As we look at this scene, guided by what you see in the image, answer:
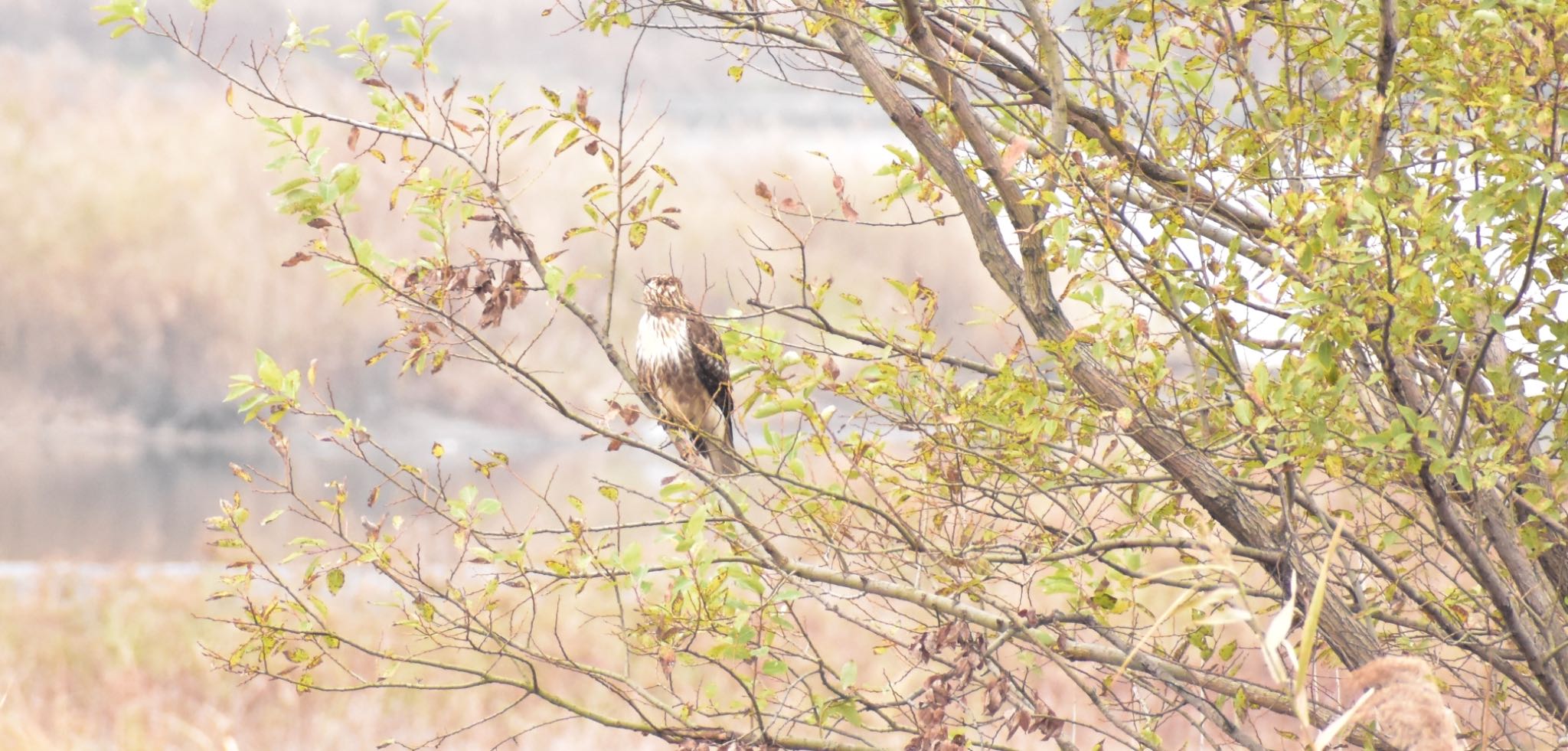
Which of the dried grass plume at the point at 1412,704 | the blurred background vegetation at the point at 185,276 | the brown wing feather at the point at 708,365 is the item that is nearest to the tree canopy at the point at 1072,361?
the dried grass plume at the point at 1412,704

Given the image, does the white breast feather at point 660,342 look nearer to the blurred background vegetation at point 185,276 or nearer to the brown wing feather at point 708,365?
the brown wing feather at point 708,365

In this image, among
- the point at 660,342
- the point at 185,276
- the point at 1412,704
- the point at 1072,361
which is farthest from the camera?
the point at 185,276

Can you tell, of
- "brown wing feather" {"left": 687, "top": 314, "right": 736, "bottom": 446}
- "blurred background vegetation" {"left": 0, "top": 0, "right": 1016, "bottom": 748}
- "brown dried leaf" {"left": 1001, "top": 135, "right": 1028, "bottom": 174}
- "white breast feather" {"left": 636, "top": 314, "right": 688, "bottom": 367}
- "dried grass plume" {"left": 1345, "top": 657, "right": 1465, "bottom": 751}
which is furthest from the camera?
"blurred background vegetation" {"left": 0, "top": 0, "right": 1016, "bottom": 748}

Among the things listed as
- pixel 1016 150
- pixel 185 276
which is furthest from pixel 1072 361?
pixel 185 276

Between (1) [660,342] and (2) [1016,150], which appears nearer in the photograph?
(2) [1016,150]

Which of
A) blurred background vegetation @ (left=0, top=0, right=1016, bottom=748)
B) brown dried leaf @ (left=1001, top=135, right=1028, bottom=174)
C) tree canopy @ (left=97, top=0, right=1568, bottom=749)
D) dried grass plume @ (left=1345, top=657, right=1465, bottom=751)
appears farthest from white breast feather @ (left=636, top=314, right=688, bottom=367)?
blurred background vegetation @ (left=0, top=0, right=1016, bottom=748)

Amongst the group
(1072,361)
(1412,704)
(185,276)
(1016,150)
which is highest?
(185,276)

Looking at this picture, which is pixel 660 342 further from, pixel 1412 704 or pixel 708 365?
pixel 1412 704

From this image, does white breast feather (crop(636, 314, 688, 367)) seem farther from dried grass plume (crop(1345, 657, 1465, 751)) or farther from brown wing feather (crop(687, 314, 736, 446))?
dried grass plume (crop(1345, 657, 1465, 751))

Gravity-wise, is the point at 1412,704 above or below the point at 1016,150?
below

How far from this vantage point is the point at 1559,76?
1667mm

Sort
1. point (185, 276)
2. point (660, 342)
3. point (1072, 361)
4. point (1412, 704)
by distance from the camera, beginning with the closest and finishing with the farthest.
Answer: point (1412, 704), point (1072, 361), point (660, 342), point (185, 276)

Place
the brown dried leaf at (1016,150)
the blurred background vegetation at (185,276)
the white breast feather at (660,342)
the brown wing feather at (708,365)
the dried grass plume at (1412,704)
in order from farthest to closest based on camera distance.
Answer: the blurred background vegetation at (185,276) → the white breast feather at (660,342) → the brown wing feather at (708,365) → the brown dried leaf at (1016,150) → the dried grass plume at (1412,704)

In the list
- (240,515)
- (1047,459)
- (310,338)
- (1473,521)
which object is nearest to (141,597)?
(240,515)
